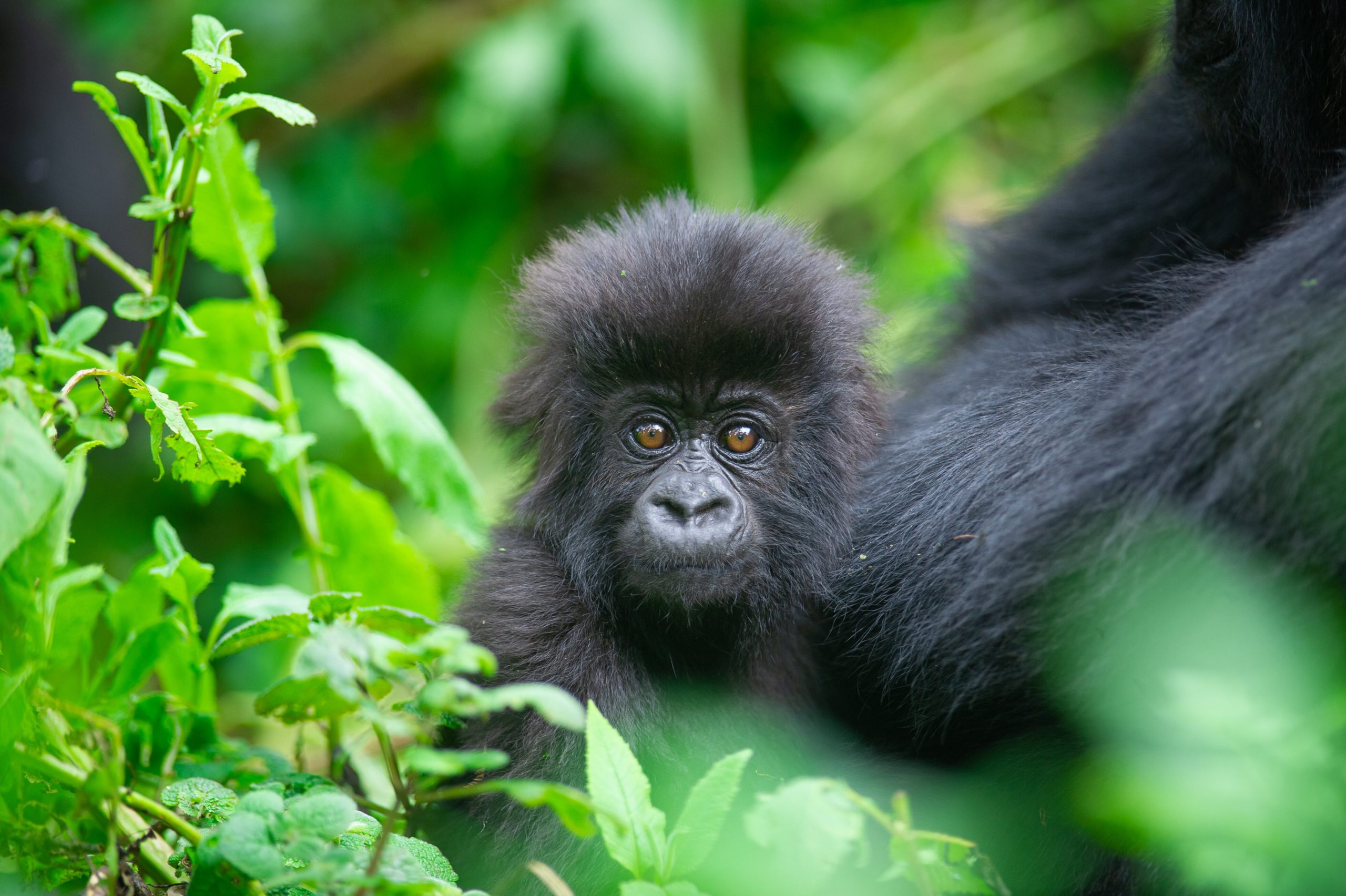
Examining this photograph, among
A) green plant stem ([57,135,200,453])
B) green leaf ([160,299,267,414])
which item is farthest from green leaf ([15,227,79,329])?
green leaf ([160,299,267,414])

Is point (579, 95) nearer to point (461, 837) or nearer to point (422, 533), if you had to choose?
point (422, 533)

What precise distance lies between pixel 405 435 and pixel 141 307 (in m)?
0.53

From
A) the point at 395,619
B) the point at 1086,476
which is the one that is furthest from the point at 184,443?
the point at 1086,476

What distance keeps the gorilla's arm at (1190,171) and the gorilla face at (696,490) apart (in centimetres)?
63

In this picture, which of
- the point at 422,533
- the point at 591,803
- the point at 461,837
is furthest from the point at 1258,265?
the point at 422,533

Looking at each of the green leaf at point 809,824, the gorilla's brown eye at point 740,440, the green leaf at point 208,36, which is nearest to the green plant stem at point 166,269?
the green leaf at point 208,36

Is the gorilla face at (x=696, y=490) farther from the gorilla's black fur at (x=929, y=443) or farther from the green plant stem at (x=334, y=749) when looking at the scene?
the green plant stem at (x=334, y=749)

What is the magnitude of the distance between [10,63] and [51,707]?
113 inches

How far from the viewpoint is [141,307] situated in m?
1.42

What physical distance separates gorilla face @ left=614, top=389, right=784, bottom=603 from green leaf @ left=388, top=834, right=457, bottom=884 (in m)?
0.47

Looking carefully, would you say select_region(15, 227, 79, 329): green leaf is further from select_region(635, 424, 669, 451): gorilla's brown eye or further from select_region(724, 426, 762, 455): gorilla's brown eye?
select_region(724, 426, 762, 455): gorilla's brown eye

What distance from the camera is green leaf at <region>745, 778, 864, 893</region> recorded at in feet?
3.12

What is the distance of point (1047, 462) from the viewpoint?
140 cm

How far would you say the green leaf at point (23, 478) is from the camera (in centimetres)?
98
